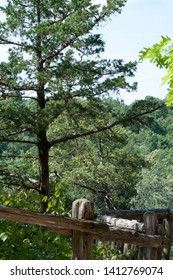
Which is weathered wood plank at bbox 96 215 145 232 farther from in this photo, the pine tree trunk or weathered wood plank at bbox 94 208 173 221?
the pine tree trunk

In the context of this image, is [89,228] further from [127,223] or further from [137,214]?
[137,214]

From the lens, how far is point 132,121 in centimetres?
1098

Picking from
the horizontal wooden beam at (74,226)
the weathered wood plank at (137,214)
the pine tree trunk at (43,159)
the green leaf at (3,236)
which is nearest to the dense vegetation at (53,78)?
the pine tree trunk at (43,159)

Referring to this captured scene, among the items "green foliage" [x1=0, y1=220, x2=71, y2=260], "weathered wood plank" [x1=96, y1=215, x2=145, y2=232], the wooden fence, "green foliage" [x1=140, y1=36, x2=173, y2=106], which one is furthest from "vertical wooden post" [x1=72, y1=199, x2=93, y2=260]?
"green foliage" [x1=140, y1=36, x2=173, y2=106]

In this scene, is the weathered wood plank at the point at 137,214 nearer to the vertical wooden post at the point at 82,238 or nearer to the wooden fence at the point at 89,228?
the wooden fence at the point at 89,228

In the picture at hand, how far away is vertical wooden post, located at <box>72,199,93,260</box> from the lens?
255 cm

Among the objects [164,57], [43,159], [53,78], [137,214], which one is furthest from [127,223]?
[43,159]

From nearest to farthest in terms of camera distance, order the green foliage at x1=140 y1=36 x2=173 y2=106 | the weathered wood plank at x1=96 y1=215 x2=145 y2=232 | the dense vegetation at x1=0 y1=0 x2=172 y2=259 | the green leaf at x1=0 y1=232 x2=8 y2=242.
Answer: the green foliage at x1=140 y1=36 x2=173 y2=106
the green leaf at x1=0 y1=232 x2=8 y2=242
the weathered wood plank at x1=96 y1=215 x2=145 y2=232
the dense vegetation at x1=0 y1=0 x2=172 y2=259

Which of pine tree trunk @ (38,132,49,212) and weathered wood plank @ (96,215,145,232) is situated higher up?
pine tree trunk @ (38,132,49,212)

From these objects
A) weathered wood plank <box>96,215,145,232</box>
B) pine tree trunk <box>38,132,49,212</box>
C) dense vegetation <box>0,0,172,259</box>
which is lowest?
weathered wood plank <box>96,215,145,232</box>

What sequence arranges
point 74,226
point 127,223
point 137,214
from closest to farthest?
point 74,226, point 127,223, point 137,214

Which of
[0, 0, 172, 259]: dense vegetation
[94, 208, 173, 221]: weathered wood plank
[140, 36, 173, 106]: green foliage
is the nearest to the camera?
[140, 36, 173, 106]: green foliage

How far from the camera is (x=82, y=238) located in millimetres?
2561

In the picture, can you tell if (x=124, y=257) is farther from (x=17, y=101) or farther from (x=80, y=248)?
(x=17, y=101)
